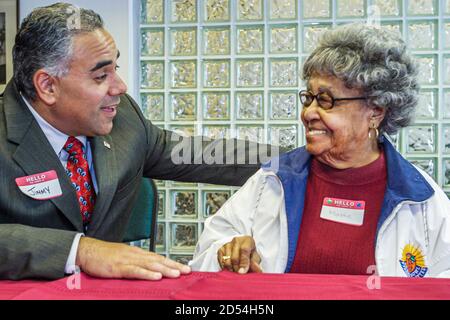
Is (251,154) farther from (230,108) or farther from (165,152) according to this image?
(230,108)

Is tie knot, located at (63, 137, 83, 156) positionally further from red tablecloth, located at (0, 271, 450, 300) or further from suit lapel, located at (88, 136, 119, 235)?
red tablecloth, located at (0, 271, 450, 300)

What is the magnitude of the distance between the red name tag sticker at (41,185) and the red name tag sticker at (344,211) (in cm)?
73

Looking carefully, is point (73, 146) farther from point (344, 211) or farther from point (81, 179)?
point (344, 211)

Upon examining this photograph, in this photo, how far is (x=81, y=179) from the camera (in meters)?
1.48

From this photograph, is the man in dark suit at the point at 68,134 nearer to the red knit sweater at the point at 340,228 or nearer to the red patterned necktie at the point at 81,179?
the red patterned necktie at the point at 81,179

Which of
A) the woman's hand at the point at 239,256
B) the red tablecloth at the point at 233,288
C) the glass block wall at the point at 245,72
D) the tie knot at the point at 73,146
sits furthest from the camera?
the glass block wall at the point at 245,72

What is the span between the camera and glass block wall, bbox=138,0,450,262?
3.11m

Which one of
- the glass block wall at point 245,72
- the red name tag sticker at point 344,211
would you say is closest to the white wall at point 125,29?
the glass block wall at point 245,72

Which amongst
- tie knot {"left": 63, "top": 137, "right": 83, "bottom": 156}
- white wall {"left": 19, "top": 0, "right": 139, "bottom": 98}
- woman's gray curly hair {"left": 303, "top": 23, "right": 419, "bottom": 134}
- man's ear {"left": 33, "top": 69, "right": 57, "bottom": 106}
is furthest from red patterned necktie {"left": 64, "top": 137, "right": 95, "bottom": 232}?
white wall {"left": 19, "top": 0, "right": 139, "bottom": 98}

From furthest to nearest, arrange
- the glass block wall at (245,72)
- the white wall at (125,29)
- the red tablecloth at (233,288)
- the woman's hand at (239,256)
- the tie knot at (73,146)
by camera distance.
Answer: the white wall at (125,29) < the glass block wall at (245,72) < the tie knot at (73,146) < the woman's hand at (239,256) < the red tablecloth at (233,288)

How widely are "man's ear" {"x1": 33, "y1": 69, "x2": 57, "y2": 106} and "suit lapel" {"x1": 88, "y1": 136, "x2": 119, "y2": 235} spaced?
192 millimetres

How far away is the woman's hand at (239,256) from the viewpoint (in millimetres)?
1154

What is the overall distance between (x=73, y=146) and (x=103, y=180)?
6.4 inches
